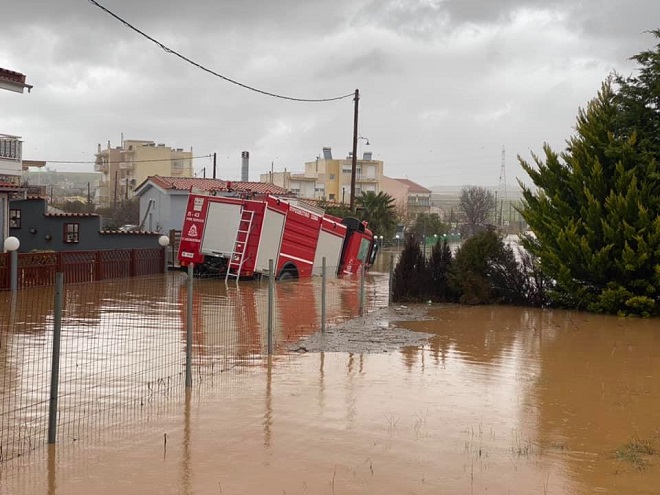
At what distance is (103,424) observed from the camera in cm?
926

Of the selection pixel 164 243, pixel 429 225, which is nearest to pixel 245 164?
pixel 429 225

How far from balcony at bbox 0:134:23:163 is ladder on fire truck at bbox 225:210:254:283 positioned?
12967mm

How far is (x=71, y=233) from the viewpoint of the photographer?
32469mm

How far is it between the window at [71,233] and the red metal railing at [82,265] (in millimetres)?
2966

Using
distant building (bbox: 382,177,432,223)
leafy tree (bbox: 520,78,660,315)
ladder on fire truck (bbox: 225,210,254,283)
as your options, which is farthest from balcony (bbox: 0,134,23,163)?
distant building (bbox: 382,177,432,223)

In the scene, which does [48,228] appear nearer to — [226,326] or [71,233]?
[71,233]

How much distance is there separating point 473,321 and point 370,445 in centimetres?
1191

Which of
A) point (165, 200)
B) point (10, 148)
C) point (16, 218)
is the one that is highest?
point (10, 148)

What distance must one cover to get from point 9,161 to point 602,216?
25.3 m

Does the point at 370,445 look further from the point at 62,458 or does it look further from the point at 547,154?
the point at 547,154

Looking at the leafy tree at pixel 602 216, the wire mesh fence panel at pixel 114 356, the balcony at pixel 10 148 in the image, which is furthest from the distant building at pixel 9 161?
the leafy tree at pixel 602 216

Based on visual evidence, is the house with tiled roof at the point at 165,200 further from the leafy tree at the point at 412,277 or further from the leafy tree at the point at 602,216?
the leafy tree at the point at 602,216

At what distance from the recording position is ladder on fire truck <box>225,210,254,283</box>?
2864cm

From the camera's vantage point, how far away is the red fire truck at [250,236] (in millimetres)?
28734
